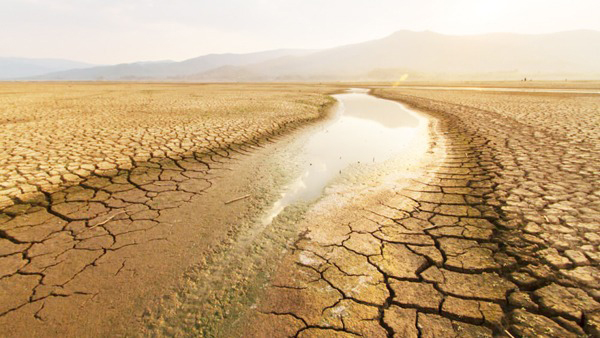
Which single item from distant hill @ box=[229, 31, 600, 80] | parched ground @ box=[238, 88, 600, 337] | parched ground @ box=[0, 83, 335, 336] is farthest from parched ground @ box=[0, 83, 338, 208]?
distant hill @ box=[229, 31, 600, 80]

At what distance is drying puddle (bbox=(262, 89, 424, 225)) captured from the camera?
3.54m

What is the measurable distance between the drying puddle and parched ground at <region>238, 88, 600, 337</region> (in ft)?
2.77

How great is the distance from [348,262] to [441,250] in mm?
795

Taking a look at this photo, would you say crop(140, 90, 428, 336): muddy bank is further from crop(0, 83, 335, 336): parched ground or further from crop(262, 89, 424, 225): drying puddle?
crop(0, 83, 335, 336): parched ground

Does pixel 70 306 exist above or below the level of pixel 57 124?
below

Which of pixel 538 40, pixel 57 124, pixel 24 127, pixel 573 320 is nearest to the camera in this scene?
pixel 573 320

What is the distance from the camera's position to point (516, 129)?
Answer: 6.28m

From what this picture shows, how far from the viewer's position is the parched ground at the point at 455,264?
151cm

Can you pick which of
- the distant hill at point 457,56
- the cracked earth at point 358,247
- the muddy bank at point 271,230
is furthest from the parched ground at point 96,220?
the distant hill at point 457,56

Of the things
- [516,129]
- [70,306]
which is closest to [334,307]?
[70,306]

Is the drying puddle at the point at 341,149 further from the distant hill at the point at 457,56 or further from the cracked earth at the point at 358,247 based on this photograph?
the distant hill at the point at 457,56

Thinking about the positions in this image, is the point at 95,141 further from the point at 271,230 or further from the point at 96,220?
the point at 271,230

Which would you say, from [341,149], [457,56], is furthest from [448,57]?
[341,149]

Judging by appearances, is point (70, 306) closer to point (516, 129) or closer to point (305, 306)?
point (305, 306)
